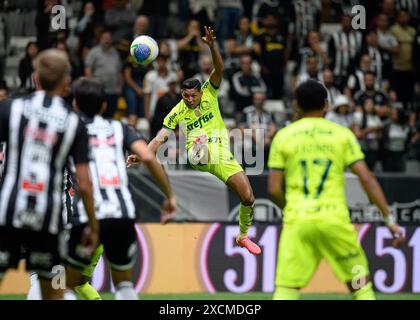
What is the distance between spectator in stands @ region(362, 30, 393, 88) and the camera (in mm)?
18781

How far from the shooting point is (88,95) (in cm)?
831

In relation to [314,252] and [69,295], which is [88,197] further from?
[314,252]

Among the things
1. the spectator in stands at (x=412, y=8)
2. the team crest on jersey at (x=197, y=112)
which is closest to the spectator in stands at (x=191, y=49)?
the spectator in stands at (x=412, y=8)

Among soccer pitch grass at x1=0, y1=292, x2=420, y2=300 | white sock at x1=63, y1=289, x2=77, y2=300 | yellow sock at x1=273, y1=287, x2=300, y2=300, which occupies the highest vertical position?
yellow sock at x1=273, y1=287, x2=300, y2=300

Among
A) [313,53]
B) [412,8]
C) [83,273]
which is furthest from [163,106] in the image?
[412,8]

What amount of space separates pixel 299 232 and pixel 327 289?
686 centimetres

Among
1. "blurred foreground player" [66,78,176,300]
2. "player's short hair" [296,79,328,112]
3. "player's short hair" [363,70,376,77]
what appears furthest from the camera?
"player's short hair" [363,70,376,77]

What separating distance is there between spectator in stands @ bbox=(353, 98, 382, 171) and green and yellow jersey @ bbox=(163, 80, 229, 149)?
4.72 m

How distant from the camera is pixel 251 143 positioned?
15898mm

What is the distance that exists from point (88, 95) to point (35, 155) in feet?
2.90

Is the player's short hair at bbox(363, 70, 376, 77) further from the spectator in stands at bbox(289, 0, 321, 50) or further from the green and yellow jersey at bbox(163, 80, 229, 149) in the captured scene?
the green and yellow jersey at bbox(163, 80, 229, 149)

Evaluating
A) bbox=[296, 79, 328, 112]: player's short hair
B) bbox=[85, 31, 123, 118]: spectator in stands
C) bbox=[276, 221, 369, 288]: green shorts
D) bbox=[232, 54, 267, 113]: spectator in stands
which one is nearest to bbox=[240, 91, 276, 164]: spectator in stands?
bbox=[232, 54, 267, 113]: spectator in stands
